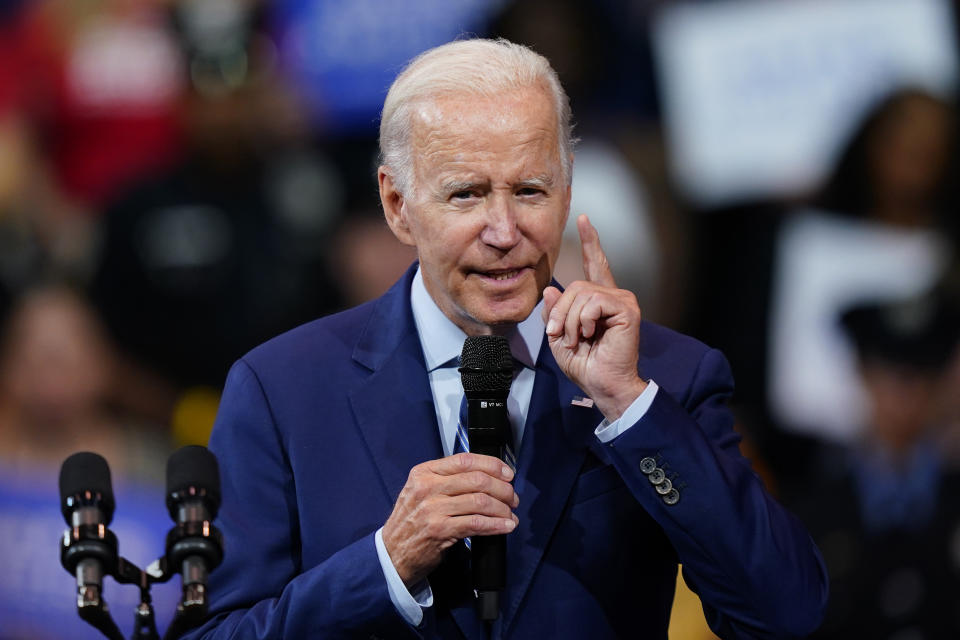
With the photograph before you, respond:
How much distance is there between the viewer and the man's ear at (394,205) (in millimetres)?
2318

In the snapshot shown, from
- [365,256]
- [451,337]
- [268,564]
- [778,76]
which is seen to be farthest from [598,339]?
[778,76]

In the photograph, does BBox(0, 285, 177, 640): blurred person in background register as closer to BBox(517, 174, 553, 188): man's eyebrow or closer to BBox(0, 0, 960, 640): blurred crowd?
BBox(0, 0, 960, 640): blurred crowd

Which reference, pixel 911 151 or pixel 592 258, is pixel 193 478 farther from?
pixel 911 151

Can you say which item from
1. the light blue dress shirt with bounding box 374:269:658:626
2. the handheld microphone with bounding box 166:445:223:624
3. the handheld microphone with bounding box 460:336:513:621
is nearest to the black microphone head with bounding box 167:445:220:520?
the handheld microphone with bounding box 166:445:223:624

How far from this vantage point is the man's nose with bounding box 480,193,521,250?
2113mm

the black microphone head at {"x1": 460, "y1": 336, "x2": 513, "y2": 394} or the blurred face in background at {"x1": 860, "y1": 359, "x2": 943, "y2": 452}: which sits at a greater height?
the blurred face in background at {"x1": 860, "y1": 359, "x2": 943, "y2": 452}

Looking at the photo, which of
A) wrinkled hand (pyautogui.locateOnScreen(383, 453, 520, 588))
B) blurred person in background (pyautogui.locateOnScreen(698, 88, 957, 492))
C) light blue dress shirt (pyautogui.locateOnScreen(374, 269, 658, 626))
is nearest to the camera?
wrinkled hand (pyautogui.locateOnScreen(383, 453, 520, 588))

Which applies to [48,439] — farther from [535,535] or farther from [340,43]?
[535,535]

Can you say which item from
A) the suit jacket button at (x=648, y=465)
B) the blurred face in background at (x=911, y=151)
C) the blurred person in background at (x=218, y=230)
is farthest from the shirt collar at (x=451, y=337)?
the blurred face in background at (x=911, y=151)

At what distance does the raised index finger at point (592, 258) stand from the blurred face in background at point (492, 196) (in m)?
0.06

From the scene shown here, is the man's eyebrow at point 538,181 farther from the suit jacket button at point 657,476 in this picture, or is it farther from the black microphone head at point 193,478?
the black microphone head at point 193,478

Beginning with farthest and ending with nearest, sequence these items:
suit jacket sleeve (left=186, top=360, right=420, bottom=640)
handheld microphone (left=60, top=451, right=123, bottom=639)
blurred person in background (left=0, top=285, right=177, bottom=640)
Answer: blurred person in background (left=0, top=285, right=177, bottom=640) → suit jacket sleeve (left=186, top=360, right=420, bottom=640) → handheld microphone (left=60, top=451, right=123, bottom=639)

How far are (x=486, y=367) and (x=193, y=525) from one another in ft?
1.51

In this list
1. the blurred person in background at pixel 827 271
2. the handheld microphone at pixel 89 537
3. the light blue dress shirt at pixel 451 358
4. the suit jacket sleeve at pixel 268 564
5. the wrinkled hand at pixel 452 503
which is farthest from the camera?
the blurred person in background at pixel 827 271
